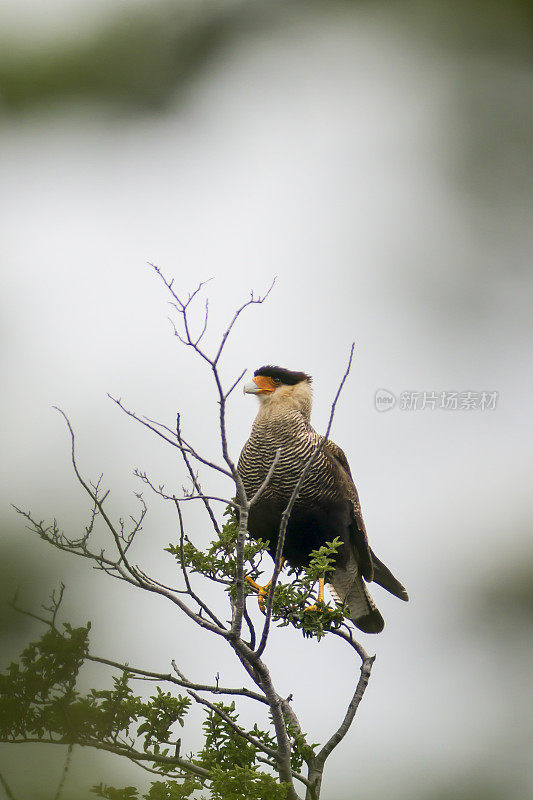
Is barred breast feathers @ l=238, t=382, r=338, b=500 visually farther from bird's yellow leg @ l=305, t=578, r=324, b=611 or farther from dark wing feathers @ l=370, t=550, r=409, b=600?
dark wing feathers @ l=370, t=550, r=409, b=600

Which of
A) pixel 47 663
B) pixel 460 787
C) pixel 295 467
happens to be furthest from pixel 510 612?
pixel 47 663

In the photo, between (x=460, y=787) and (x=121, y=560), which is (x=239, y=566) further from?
(x=460, y=787)

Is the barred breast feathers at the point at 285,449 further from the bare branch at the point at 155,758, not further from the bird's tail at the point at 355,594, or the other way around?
the bare branch at the point at 155,758

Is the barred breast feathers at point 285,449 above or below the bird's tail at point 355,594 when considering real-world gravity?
above

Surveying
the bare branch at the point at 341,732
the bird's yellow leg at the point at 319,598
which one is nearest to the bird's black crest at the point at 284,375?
the bird's yellow leg at the point at 319,598

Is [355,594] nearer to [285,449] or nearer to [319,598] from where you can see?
[319,598]

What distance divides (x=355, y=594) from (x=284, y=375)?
4.98 feet

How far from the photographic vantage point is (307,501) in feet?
17.6

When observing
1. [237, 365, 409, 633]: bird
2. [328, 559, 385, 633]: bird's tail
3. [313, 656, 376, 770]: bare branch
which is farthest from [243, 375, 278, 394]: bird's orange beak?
[313, 656, 376, 770]: bare branch

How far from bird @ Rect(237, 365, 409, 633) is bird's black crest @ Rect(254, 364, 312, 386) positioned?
8 centimetres

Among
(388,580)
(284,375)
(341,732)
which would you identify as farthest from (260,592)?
(284,375)

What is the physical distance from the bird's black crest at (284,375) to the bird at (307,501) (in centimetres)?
8

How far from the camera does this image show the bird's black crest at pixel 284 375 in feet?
19.4

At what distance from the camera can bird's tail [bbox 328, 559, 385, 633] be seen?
5.53 meters
